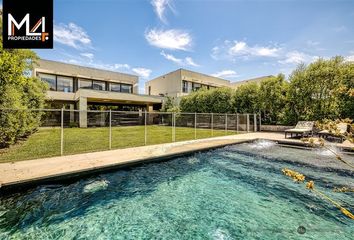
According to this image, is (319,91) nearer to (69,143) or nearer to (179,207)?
(179,207)

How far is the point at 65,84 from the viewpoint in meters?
23.4

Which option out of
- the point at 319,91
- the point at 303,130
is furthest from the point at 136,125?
the point at 319,91

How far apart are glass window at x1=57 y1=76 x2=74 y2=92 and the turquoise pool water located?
70.9ft

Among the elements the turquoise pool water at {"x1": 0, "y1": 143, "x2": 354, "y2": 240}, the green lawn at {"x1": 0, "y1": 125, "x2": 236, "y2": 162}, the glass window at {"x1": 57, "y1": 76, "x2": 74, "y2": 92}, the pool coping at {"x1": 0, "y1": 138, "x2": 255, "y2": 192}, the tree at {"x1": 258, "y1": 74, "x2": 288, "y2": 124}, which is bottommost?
the turquoise pool water at {"x1": 0, "y1": 143, "x2": 354, "y2": 240}

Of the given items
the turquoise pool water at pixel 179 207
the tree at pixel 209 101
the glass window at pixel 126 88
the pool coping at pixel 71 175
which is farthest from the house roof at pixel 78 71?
the turquoise pool water at pixel 179 207

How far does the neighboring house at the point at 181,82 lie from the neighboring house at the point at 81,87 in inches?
142

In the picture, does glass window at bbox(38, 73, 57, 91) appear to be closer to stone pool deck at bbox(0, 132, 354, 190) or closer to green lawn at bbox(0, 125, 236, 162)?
green lawn at bbox(0, 125, 236, 162)

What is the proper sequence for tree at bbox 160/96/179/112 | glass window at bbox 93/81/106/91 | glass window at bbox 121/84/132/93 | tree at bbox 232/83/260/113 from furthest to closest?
glass window at bbox 121/84/132/93 < glass window at bbox 93/81/106/91 < tree at bbox 160/96/179/112 < tree at bbox 232/83/260/113

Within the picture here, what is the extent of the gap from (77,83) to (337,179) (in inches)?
1017

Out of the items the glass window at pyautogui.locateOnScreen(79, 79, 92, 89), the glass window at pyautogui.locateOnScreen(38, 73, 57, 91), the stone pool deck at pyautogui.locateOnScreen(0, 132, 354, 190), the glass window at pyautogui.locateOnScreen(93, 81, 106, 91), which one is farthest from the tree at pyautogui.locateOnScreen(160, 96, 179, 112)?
the stone pool deck at pyautogui.locateOnScreen(0, 132, 354, 190)

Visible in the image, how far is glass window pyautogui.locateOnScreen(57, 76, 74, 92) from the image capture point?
22969 millimetres

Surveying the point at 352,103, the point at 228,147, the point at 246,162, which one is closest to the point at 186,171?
the point at 246,162

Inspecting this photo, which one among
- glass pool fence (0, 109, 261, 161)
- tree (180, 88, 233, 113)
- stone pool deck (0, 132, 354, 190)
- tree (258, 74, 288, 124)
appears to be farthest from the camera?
tree (180, 88, 233, 113)

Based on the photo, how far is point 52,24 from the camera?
6004 mm
